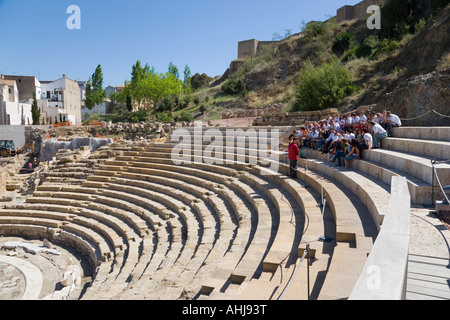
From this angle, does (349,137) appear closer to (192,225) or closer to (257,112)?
(192,225)

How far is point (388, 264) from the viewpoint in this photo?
247 cm

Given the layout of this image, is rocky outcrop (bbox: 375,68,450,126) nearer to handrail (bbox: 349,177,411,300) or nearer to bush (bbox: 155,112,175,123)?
handrail (bbox: 349,177,411,300)

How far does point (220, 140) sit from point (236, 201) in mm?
6930

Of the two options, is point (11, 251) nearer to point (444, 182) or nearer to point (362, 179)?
point (362, 179)

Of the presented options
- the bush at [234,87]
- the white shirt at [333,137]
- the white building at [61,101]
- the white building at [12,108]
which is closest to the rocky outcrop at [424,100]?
the white shirt at [333,137]

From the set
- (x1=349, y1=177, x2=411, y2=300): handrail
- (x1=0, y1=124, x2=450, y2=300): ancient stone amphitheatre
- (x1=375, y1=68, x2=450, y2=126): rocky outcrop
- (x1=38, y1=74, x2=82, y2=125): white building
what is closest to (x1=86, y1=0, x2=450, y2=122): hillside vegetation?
(x1=375, y1=68, x2=450, y2=126): rocky outcrop

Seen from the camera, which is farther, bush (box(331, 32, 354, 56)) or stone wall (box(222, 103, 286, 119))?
bush (box(331, 32, 354, 56))

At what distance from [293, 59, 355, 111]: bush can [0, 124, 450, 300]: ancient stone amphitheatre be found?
547 centimetres

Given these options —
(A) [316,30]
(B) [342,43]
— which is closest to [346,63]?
(B) [342,43]

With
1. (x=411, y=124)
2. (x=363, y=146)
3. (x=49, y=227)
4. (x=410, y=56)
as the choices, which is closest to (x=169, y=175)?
(x=49, y=227)

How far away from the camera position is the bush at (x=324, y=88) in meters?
19.2

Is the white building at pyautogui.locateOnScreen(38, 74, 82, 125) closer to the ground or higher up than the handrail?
higher up

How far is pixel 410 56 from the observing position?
60.5 ft

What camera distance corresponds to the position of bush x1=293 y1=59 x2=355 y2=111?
19.2 meters
